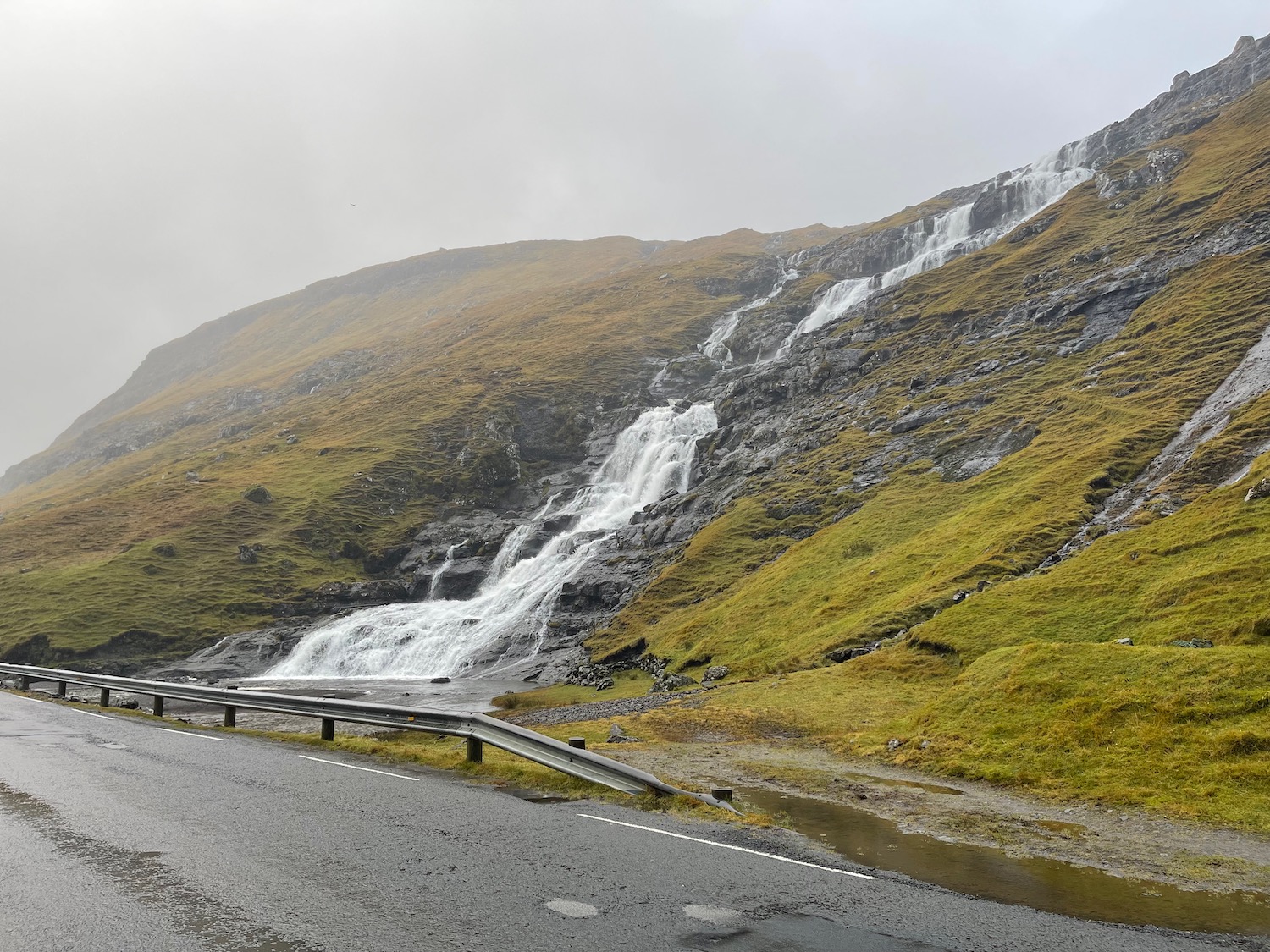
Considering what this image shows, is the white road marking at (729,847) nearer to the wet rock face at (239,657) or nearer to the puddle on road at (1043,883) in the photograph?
the puddle on road at (1043,883)

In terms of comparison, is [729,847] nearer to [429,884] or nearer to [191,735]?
[429,884]

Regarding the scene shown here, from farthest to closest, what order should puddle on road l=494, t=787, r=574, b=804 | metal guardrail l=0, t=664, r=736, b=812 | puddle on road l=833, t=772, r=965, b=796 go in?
puddle on road l=833, t=772, r=965, b=796 < metal guardrail l=0, t=664, r=736, b=812 < puddle on road l=494, t=787, r=574, b=804

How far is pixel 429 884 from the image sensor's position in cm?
816

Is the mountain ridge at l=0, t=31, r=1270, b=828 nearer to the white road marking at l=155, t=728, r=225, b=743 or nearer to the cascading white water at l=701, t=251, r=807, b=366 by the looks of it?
the cascading white water at l=701, t=251, r=807, b=366

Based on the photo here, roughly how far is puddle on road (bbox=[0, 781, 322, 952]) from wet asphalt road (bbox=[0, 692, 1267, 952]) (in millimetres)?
30

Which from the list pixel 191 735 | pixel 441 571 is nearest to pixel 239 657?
pixel 441 571

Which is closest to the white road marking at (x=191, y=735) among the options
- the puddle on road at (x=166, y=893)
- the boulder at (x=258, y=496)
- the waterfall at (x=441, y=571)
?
the puddle on road at (x=166, y=893)

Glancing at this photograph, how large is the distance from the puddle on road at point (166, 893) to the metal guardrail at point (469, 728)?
7.09m

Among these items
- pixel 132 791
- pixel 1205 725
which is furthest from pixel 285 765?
pixel 1205 725

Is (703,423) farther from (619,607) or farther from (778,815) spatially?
(778,815)

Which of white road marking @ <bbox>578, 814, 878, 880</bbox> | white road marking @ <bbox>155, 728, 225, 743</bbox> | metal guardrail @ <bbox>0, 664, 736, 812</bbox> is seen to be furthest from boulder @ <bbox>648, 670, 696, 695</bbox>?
white road marking @ <bbox>578, 814, 878, 880</bbox>

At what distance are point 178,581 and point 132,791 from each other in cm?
7831

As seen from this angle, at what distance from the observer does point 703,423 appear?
9531 cm

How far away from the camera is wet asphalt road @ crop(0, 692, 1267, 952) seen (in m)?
6.77
